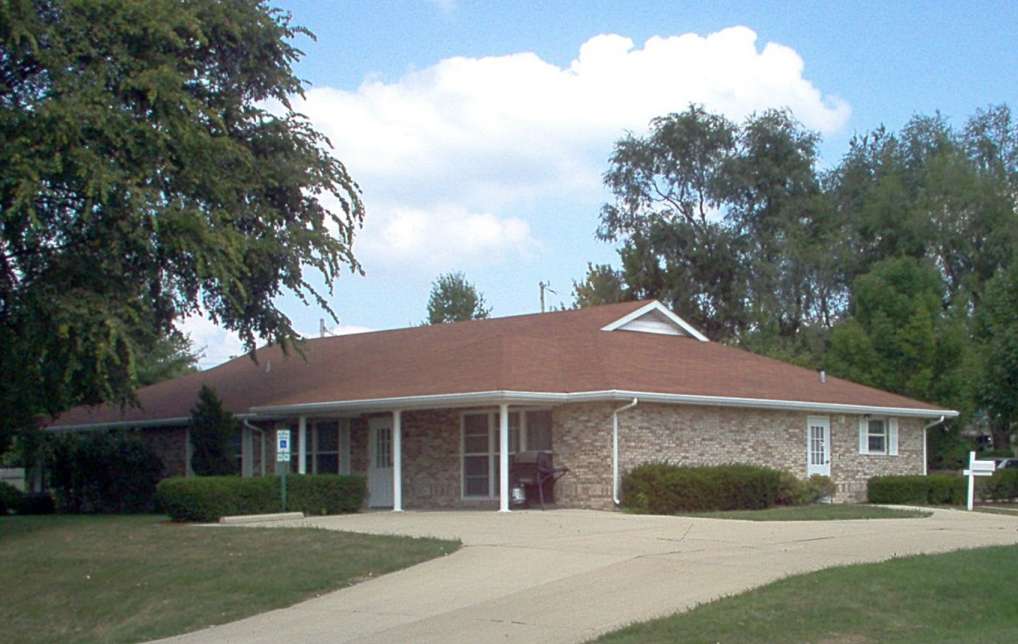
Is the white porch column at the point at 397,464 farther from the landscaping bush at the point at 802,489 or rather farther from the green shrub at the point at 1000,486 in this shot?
the green shrub at the point at 1000,486

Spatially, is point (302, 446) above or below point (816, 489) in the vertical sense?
above

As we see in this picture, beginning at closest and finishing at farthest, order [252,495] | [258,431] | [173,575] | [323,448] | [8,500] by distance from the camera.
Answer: [173,575] → [252,495] → [323,448] → [258,431] → [8,500]

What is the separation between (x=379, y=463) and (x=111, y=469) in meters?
7.59

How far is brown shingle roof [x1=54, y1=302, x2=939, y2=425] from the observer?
26844 millimetres

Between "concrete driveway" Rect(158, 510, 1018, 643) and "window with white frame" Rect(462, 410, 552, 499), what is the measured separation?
532cm

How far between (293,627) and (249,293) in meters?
14.0

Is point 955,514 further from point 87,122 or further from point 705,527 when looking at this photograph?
point 87,122

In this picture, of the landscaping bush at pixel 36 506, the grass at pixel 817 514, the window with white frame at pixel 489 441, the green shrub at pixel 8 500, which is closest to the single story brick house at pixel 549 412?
the window with white frame at pixel 489 441

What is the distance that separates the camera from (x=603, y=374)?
26.6 meters

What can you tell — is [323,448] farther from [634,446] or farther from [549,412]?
[634,446]

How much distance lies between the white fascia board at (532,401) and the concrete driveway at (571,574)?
3.52 m

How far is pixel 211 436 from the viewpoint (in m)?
30.5

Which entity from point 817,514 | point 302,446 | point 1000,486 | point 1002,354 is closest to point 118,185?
point 302,446

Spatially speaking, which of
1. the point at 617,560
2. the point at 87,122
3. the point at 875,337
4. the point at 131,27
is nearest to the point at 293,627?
the point at 617,560
